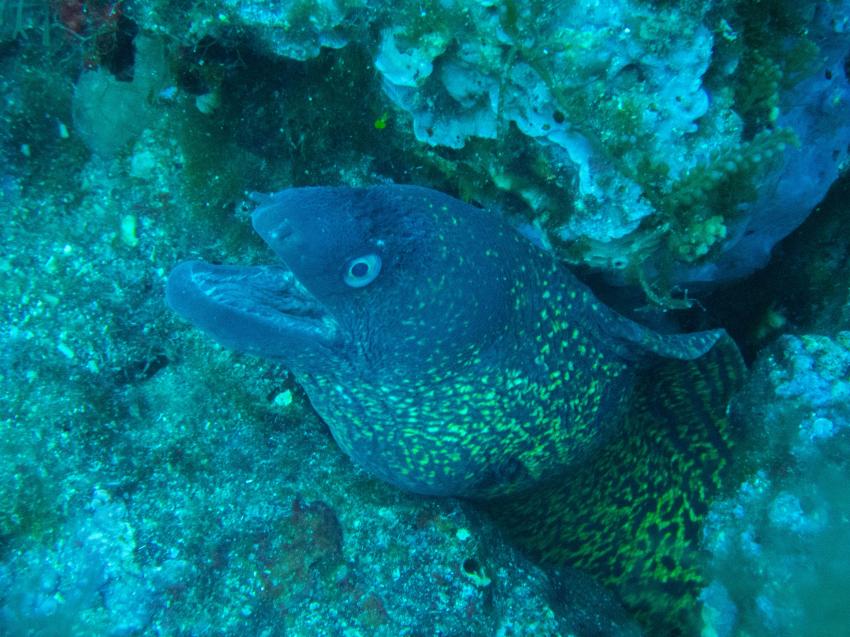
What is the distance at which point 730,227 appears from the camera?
2.78 m

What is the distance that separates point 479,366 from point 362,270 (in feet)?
2.71

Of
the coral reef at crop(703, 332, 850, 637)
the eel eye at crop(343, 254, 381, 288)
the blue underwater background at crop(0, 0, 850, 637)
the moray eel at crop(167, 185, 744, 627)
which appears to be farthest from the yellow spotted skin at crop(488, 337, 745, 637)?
the eel eye at crop(343, 254, 381, 288)

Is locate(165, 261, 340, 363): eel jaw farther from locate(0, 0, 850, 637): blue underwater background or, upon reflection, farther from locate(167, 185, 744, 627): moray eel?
locate(0, 0, 850, 637): blue underwater background

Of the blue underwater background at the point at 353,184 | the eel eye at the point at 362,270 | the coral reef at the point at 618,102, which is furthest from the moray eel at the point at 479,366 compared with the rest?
the coral reef at the point at 618,102

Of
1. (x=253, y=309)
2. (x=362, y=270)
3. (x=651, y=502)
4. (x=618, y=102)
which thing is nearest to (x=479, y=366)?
(x=362, y=270)

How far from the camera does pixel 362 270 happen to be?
7.85 ft

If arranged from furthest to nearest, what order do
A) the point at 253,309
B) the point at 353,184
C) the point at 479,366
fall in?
the point at 353,184, the point at 479,366, the point at 253,309

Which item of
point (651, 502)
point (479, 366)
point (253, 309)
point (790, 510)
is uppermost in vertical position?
point (790, 510)

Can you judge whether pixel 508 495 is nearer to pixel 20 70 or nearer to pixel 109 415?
pixel 109 415

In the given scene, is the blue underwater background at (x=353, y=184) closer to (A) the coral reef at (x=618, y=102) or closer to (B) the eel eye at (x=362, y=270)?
(A) the coral reef at (x=618, y=102)

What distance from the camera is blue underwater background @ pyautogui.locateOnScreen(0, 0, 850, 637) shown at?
2410mm

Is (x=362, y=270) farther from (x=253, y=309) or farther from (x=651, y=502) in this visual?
(x=651, y=502)

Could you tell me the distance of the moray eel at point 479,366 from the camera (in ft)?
7.95

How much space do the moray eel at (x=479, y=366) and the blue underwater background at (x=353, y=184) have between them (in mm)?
286
